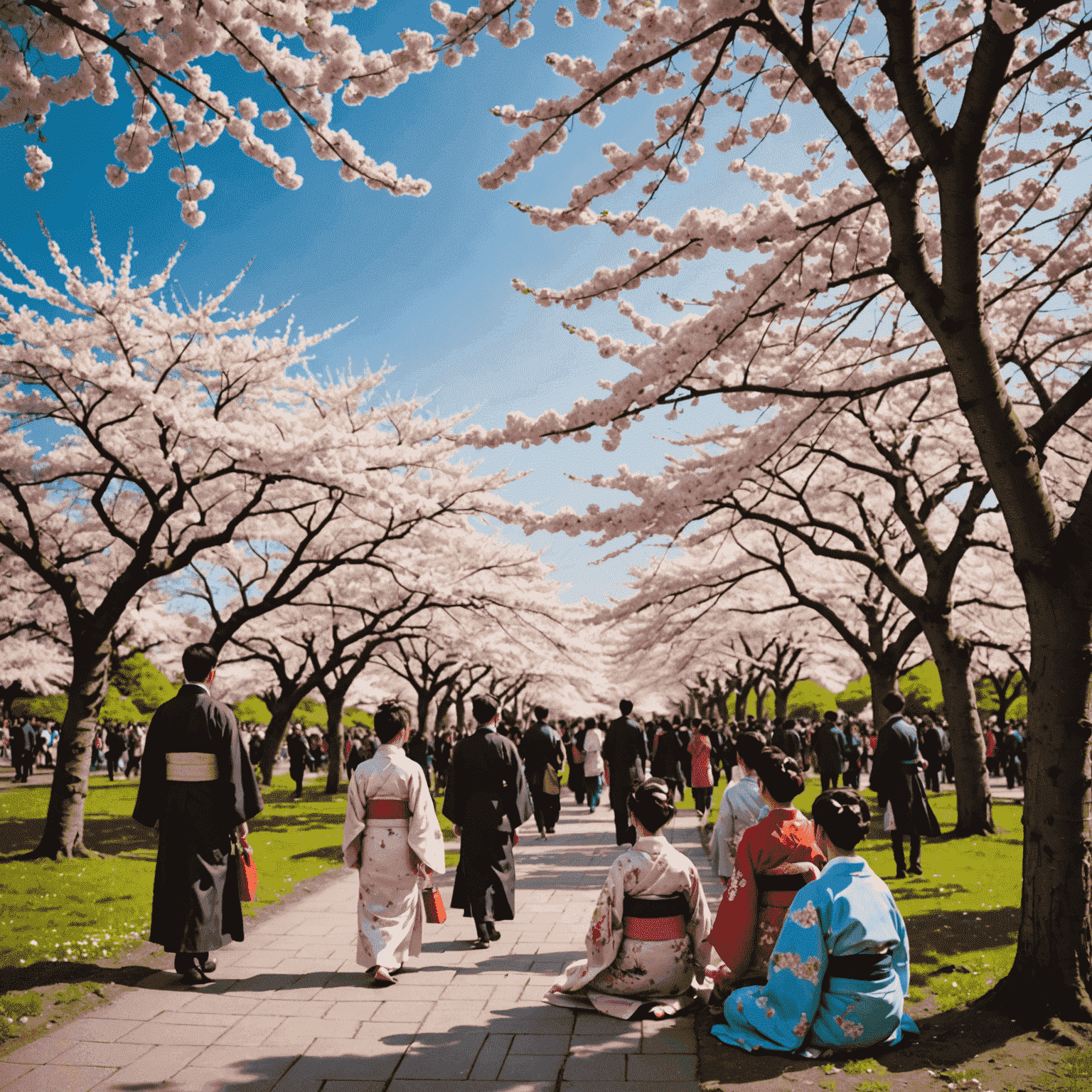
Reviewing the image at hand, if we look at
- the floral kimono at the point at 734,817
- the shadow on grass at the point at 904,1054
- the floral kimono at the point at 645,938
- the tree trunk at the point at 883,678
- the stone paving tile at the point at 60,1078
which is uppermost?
the tree trunk at the point at 883,678

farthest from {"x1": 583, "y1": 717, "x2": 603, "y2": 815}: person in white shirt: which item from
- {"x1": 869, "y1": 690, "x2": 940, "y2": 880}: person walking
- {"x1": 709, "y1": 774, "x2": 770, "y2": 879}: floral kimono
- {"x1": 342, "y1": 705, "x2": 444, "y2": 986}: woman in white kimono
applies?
{"x1": 342, "y1": 705, "x2": 444, "y2": 986}: woman in white kimono

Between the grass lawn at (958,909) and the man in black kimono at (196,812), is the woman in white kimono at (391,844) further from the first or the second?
the grass lawn at (958,909)

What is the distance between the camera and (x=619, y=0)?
464 cm

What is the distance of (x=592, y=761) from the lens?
1452 centimetres

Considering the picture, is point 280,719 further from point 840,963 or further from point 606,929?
point 840,963

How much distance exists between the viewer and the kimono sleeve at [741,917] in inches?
150

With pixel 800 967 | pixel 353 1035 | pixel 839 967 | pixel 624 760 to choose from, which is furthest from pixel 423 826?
pixel 624 760

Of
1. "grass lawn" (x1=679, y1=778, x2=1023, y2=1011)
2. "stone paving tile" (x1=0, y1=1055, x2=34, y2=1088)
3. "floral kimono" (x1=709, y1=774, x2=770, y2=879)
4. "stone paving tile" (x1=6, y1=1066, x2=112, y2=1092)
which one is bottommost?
"grass lawn" (x1=679, y1=778, x2=1023, y2=1011)

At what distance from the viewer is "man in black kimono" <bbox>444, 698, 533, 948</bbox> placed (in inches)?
217

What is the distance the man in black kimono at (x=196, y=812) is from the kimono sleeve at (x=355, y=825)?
0.58m

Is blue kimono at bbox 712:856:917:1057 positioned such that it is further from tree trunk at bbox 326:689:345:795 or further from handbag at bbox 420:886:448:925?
tree trunk at bbox 326:689:345:795

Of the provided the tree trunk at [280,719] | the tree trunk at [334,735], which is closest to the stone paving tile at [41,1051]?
the tree trunk at [280,719]

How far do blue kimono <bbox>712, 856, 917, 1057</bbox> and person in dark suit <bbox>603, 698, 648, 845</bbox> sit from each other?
5.91 m

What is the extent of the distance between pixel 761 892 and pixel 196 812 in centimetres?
323
